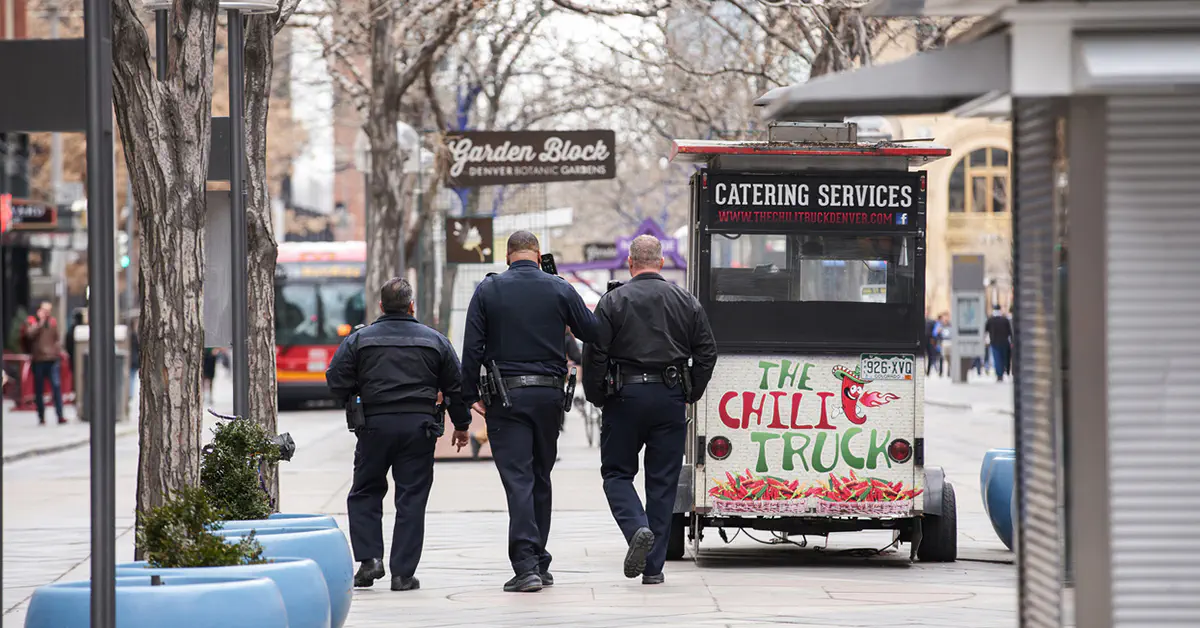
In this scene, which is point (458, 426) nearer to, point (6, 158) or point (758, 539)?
point (758, 539)

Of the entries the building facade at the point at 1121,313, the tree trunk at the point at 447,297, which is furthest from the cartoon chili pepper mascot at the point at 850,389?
the tree trunk at the point at 447,297

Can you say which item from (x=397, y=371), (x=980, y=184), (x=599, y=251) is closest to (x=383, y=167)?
(x=397, y=371)

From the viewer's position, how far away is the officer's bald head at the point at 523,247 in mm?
10168

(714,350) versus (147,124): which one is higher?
(147,124)

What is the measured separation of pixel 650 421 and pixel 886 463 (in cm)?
156

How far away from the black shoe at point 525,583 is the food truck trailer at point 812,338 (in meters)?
1.27

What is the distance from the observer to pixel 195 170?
870 centimetres

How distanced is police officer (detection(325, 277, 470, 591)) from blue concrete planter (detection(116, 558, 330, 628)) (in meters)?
3.14

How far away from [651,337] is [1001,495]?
103 inches

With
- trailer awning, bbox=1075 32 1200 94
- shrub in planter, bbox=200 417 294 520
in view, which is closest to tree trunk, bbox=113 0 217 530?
shrub in planter, bbox=200 417 294 520

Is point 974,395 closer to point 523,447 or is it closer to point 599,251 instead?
point 599,251

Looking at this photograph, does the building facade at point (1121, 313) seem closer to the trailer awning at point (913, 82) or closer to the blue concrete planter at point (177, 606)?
the trailer awning at point (913, 82)

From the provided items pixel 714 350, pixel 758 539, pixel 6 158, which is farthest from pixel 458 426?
pixel 6 158

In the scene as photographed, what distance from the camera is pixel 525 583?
391 inches
